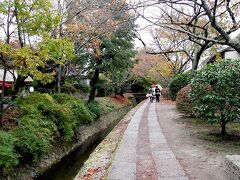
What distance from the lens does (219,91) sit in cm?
1141

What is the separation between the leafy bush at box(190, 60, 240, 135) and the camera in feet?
36.4

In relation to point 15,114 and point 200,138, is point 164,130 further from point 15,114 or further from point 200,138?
point 15,114

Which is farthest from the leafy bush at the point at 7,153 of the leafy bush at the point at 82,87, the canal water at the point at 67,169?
the leafy bush at the point at 82,87

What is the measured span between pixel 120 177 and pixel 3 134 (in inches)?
200

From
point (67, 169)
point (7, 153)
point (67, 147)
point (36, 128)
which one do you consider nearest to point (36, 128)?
point (36, 128)

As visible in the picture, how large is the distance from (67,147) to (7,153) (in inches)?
269

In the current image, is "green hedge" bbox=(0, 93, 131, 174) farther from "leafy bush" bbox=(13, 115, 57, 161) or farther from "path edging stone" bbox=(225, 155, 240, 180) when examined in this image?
"path edging stone" bbox=(225, 155, 240, 180)

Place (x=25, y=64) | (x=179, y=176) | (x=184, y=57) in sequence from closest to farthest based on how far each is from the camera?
(x=179, y=176)
(x=25, y=64)
(x=184, y=57)

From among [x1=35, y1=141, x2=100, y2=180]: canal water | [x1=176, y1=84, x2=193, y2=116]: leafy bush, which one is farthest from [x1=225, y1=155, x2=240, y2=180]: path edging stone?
[x1=176, y1=84, x2=193, y2=116]: leafy bush

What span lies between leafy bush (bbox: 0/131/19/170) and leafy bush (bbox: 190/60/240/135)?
6.82 meters

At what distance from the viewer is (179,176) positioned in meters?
7.14

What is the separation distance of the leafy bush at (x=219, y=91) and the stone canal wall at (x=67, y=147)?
21.6 feet

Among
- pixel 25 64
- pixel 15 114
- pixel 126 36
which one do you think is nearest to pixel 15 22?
pixel 25 64

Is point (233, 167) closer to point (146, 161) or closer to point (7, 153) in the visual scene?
point (146, 161)
